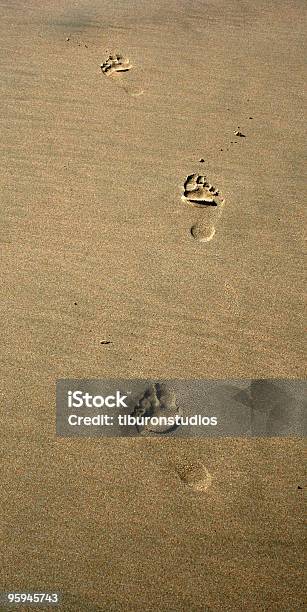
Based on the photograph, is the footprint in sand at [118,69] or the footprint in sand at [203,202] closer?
the footprint in sand at [203,202]

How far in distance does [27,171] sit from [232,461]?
2011 mm

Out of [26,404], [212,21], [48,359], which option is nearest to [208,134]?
[212,21]

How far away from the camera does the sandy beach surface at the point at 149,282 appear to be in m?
2.03

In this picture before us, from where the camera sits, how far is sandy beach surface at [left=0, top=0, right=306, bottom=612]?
203 centimetres

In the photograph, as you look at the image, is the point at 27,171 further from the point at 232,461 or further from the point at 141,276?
the point at 232,461

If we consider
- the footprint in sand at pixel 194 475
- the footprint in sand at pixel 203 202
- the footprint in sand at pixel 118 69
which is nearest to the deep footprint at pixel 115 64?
the footprint in sand at pixel 118 69

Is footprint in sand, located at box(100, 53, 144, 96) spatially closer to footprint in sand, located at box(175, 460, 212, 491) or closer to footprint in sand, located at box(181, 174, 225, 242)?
footprint in sand, located at box(181, 174, 225, 242)

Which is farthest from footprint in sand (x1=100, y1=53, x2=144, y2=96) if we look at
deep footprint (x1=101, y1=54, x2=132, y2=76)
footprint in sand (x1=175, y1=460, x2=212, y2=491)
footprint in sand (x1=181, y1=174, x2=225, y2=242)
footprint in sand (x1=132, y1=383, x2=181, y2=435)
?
footprint in sand (x1=175, y1=460, x2=212, y2=491)

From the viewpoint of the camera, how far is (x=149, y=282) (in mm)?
2664

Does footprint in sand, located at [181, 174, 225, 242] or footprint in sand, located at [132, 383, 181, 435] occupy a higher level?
Answer: footprint in sand, located at [181, 174, 225, 242]

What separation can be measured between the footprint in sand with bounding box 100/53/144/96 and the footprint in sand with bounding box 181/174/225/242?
94 cm

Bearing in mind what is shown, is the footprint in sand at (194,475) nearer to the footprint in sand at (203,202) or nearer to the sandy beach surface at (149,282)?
the sandy beach surface at (149,282)

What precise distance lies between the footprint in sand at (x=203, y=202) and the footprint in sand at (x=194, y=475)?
119 centimetres

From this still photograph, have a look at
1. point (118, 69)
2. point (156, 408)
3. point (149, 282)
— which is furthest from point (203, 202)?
point (118, 69)
